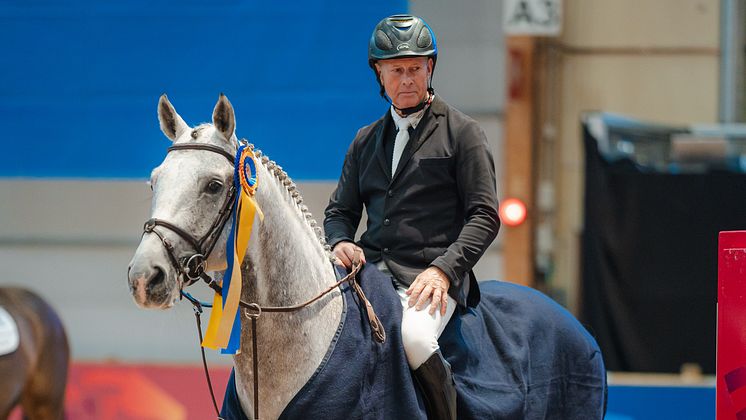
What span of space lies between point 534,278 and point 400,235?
3424mm

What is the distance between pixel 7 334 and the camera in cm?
526

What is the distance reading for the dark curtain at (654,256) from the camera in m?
5.90

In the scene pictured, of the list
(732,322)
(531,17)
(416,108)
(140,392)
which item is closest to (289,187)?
(416,108)

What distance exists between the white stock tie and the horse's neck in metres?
0.44

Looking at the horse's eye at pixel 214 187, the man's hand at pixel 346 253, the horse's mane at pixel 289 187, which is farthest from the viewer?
the man's hand at pixel 346 253

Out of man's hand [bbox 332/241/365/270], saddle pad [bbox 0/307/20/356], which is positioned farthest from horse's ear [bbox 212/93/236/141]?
saddle pad [bbox 0/307/20/356]

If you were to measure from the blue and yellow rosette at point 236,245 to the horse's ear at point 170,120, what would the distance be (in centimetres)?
20

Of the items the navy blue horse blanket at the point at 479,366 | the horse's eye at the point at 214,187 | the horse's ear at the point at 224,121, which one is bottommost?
the navy blue horse blanket at the point at 479,366

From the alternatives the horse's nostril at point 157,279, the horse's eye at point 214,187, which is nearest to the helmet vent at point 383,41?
the horse's eye at point 214,187

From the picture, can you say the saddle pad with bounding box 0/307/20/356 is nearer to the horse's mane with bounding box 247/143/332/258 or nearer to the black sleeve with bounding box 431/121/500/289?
the horse's mane with bounding box 247/143/332/258

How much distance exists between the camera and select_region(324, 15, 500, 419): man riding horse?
123 inches

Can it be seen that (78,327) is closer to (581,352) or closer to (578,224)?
(578,224)

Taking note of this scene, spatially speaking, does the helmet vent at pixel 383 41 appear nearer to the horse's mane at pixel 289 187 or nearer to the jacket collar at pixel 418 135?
the jacket collar at pixel 418 135

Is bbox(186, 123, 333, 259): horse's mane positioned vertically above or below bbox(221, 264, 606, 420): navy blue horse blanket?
above
